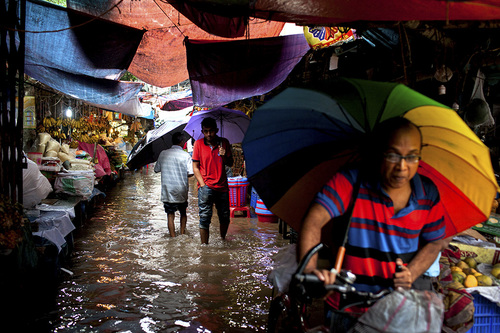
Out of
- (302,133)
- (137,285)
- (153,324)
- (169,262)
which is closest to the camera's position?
(302,133)

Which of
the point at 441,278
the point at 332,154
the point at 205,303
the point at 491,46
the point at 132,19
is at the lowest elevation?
the point at 205,303

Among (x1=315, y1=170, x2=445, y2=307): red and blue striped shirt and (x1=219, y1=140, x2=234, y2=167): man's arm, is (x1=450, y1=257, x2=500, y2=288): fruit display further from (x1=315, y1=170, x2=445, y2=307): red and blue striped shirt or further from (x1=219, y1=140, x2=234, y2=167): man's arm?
(x1=219, y1=140, x2=234, y2=167): man's arm

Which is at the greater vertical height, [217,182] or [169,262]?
[217,182]

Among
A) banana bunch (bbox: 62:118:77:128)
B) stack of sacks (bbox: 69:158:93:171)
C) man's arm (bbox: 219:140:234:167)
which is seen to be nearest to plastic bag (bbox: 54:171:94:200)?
stack of sacks (bbox: 69:158:93:171)

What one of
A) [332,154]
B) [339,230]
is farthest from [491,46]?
[339,230]

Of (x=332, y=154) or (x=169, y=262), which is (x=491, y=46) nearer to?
(x=332, y=154)

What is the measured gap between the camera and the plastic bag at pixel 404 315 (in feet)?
5.10

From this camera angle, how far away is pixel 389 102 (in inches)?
77.4

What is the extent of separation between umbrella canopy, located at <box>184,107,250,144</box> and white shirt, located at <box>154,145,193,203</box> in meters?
0.88

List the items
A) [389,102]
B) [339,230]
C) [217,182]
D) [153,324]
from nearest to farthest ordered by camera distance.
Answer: [389,102] → [339,230] → [153,324] → [217,182]

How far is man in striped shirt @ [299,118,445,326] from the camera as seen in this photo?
191 centimetres

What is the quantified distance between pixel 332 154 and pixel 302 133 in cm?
25

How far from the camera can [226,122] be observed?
8.25 m

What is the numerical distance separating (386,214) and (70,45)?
565cm
